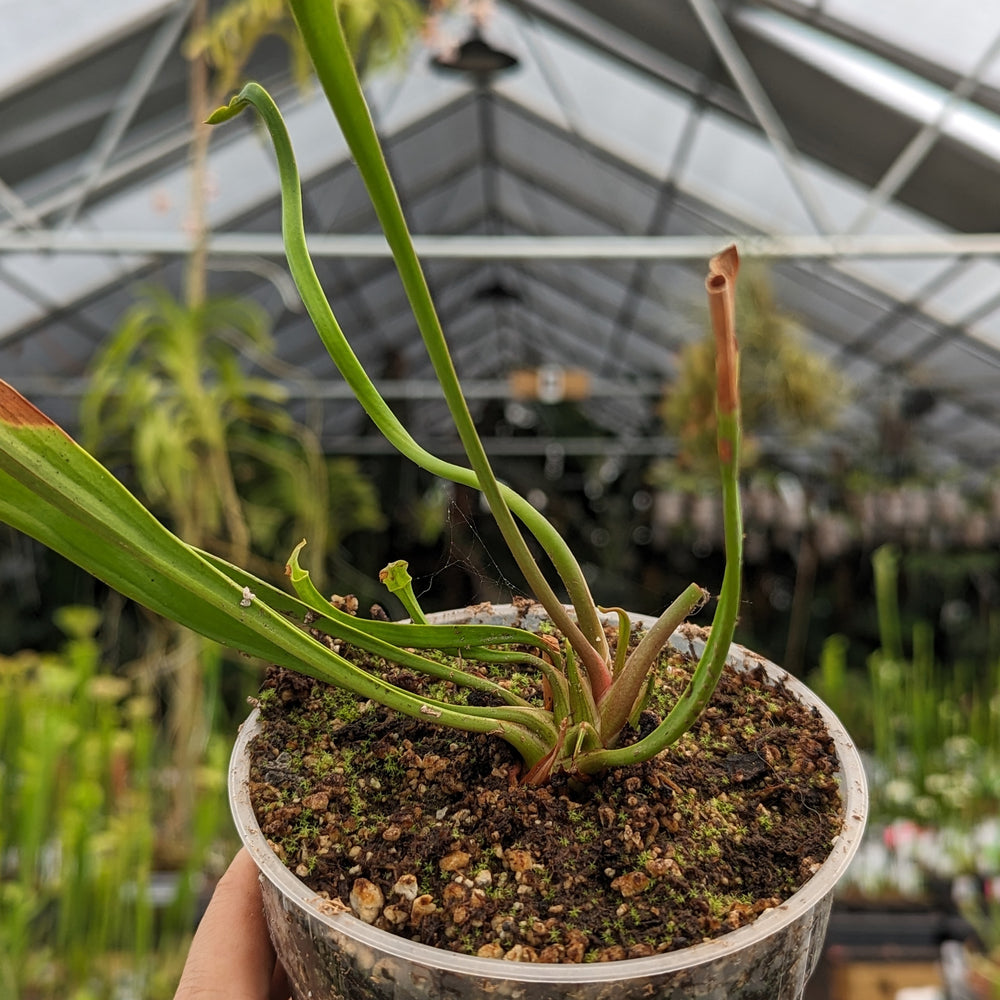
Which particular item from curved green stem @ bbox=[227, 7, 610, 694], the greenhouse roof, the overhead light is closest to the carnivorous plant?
curved green stem @ bbox=[227, 7, 610, 694]

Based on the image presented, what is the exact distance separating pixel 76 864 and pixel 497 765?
112 centimetres

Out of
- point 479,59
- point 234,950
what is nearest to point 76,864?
point 234,950

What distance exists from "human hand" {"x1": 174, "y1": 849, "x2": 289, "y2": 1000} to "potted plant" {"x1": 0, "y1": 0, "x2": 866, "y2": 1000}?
6cm

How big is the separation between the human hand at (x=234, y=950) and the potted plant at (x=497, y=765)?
6cm

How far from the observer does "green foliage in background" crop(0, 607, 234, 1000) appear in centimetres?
126

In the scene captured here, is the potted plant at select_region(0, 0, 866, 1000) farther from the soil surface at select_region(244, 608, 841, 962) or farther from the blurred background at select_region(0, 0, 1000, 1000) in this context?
the blurred background at select_region(0, 0, 1000, 1000)

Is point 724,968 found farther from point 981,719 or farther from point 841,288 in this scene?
point 841,288

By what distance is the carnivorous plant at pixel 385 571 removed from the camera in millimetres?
255

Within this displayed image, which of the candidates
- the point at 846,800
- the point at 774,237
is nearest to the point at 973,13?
the point at 774,237

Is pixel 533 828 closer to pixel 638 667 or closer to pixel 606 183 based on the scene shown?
pixel 638 667

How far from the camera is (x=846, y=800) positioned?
0.41 meters

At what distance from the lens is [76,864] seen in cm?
126

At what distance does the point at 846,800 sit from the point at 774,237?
3132 millimetres

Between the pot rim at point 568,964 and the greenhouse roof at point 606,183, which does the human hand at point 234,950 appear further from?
the greenhouse roof at point 606,183
